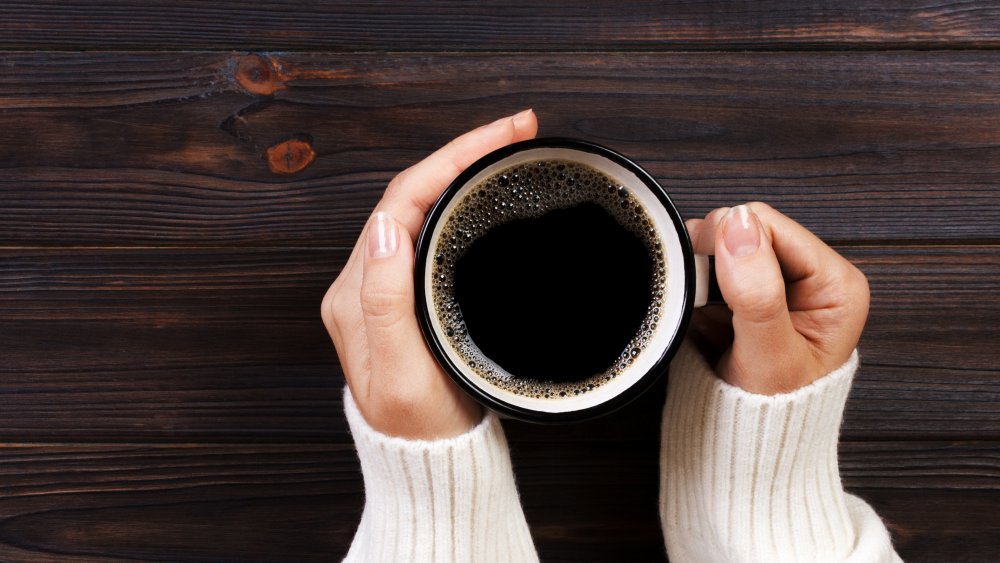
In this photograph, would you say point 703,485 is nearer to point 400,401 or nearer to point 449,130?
point 400,401

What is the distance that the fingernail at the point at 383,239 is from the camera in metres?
0.60

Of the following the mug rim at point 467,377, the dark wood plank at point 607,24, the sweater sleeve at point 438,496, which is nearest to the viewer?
the mug rim at point 467,377

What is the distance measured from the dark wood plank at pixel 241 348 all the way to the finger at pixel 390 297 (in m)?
0.25

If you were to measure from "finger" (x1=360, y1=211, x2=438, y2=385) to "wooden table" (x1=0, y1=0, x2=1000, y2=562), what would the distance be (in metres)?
0.24

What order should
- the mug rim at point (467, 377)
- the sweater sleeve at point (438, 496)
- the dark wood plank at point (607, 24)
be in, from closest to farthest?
the mug rim at point (467, 377)
the sweater sleeve at point (438, 496)
the dark wood plank at point (607, 24)

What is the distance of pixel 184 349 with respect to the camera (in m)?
0.86

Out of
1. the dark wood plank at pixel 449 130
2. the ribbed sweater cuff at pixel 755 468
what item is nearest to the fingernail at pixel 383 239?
the dark wood plank at pixel 449 130

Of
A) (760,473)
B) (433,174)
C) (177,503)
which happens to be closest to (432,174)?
(433,174)

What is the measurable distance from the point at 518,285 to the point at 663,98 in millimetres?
305

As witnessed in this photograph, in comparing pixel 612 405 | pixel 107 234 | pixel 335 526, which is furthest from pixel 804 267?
pixel 107 234

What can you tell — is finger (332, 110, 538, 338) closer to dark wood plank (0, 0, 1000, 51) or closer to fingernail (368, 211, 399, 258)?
fingernail (368, 211, 399, 258)

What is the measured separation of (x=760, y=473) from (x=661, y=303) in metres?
0.23

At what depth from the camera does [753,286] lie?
0.58 m

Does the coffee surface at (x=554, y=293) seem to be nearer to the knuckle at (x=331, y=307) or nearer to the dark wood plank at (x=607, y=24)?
the knuckle at (x=331, y=307)
